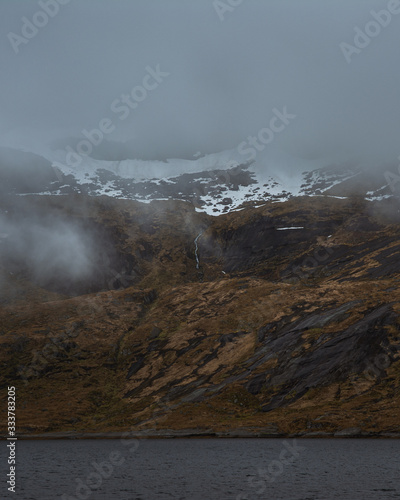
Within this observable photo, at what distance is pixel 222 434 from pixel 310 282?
10183cm

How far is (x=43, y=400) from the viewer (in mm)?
151000

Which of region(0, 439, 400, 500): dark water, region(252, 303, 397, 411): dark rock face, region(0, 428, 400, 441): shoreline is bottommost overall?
region(0, 428, 400, 441): shoreline

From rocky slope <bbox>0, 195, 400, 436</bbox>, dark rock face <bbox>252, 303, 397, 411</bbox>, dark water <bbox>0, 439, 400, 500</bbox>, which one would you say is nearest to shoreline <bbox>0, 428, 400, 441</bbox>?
rocky slope <bbox>0, 195, 400, 436</bbox>

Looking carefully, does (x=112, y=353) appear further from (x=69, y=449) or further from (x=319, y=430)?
(x=319, y=430)

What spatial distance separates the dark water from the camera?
156 feet

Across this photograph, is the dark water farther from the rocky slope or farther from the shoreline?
the rocky slope

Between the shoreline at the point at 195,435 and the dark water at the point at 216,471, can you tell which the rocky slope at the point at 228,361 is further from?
the dark water at the point at 216,471

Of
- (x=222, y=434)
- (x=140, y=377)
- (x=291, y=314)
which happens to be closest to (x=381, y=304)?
(x=291, y=314)

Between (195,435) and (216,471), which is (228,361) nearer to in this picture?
(195,435)

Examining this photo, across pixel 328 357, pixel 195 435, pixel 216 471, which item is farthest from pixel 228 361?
pixel 216 471

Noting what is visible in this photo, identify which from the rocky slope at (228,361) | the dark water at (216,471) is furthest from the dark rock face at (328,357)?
the dark water at (216,471)

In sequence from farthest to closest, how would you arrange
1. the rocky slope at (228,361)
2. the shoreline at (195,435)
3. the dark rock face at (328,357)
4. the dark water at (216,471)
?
the dark rock face at (328,357), the rocky slope at (228,361), the shoreline at (195,435), the dark water at (216,471)

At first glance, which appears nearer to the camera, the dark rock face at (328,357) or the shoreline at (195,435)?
the shoreline at (195,435)

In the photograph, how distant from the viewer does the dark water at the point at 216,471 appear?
47594 millimetres
